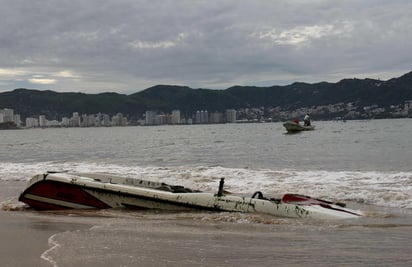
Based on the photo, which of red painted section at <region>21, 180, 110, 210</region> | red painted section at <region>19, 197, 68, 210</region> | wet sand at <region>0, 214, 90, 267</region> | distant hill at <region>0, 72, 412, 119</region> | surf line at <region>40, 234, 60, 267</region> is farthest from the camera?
distant hill at <region>0, 72, 412, 119</region>

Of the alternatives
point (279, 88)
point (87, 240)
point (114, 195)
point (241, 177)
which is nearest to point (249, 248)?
point (87, 240)

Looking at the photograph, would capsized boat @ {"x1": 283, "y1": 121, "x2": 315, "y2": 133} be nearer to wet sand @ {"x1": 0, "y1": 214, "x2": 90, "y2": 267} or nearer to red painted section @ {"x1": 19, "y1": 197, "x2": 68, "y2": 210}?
red painted section @ {"x1": 19, "y1": 197, "x2": 68, "y2": 210}

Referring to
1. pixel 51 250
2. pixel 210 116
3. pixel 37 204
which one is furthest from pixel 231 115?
pixel 51 250

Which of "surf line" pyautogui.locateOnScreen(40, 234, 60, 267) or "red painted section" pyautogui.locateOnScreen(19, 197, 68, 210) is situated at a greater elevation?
"surf line" pyautogui.locateOnScreen(40, 234, 60, 267)

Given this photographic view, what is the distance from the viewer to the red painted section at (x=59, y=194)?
35.9 ft

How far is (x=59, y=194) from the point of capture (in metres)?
11.1

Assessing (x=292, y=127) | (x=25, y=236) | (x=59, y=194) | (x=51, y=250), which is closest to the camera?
(x=51, y=250)

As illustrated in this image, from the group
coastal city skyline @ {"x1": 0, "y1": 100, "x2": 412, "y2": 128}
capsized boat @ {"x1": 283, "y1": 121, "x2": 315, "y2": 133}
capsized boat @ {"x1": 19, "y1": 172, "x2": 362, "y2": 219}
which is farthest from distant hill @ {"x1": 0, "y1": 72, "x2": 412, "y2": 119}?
capsized boat @ {"x1": 19, "y1": 172, "x2": 362, "y2": 219}

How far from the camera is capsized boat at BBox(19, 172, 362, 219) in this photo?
31.3 feet

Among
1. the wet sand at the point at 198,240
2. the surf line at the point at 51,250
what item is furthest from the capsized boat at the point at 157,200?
the surf line at the point at 51,250

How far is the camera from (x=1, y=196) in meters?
13.5

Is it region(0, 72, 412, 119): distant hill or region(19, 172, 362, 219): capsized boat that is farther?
region(0, 72, 412, 119): distant hill

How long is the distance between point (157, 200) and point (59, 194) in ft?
7.48

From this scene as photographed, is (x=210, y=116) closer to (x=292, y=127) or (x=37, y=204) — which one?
(x=292, y=127)
